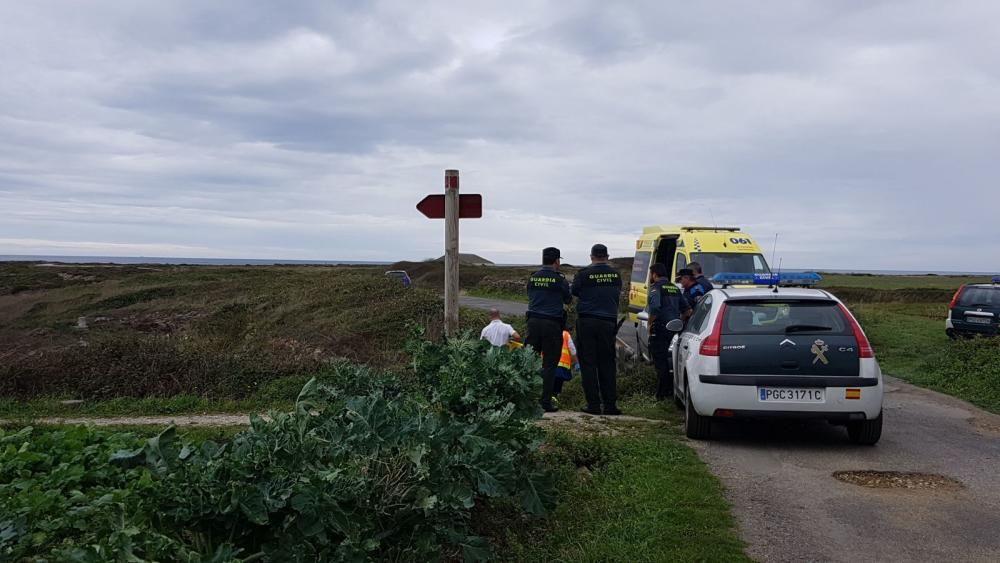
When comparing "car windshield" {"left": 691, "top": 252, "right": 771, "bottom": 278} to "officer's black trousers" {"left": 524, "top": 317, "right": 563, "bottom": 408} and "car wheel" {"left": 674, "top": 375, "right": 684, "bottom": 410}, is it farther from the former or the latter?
"officer's black trousers" {"left": 524, "top": 317, "right": 563, "bottom": 408}

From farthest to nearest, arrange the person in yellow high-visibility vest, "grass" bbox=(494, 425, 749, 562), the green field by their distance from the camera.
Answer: the person in yellow high-visibility vest, the green field, "grass" bbox=(494, 425, 749, 562)

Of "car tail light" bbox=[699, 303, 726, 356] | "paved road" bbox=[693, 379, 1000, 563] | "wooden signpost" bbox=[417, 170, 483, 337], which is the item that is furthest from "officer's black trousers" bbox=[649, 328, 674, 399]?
"wooden signpost" bbox=[417, 170, 483, 337]

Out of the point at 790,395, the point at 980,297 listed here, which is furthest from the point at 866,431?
the point at 980,297

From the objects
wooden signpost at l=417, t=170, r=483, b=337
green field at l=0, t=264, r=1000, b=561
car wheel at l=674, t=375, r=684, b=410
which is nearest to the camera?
green field at l=0, t=264, r=1000, b=561

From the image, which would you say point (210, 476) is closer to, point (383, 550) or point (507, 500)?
point (383, 550)

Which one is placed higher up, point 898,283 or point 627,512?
point 627,512

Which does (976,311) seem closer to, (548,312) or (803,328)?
(803,328)

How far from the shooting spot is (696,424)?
26.2ft

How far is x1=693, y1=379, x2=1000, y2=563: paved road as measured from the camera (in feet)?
16.1

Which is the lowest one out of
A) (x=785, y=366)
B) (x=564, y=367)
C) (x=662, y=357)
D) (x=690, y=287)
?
(x=564, y=367)

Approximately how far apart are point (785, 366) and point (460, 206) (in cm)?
342

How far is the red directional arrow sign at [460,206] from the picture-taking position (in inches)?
302

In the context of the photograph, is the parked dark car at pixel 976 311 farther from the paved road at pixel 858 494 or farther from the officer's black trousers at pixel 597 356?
the officer's black trousers at pixel 597 356

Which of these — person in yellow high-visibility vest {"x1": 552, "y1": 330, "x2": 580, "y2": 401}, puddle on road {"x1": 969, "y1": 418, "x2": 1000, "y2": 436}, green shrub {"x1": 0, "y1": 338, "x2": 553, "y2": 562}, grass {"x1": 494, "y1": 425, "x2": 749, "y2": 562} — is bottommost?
puddle on road {"x1": 969, "y1": 418, "x2": 1000, "y2": 436}
